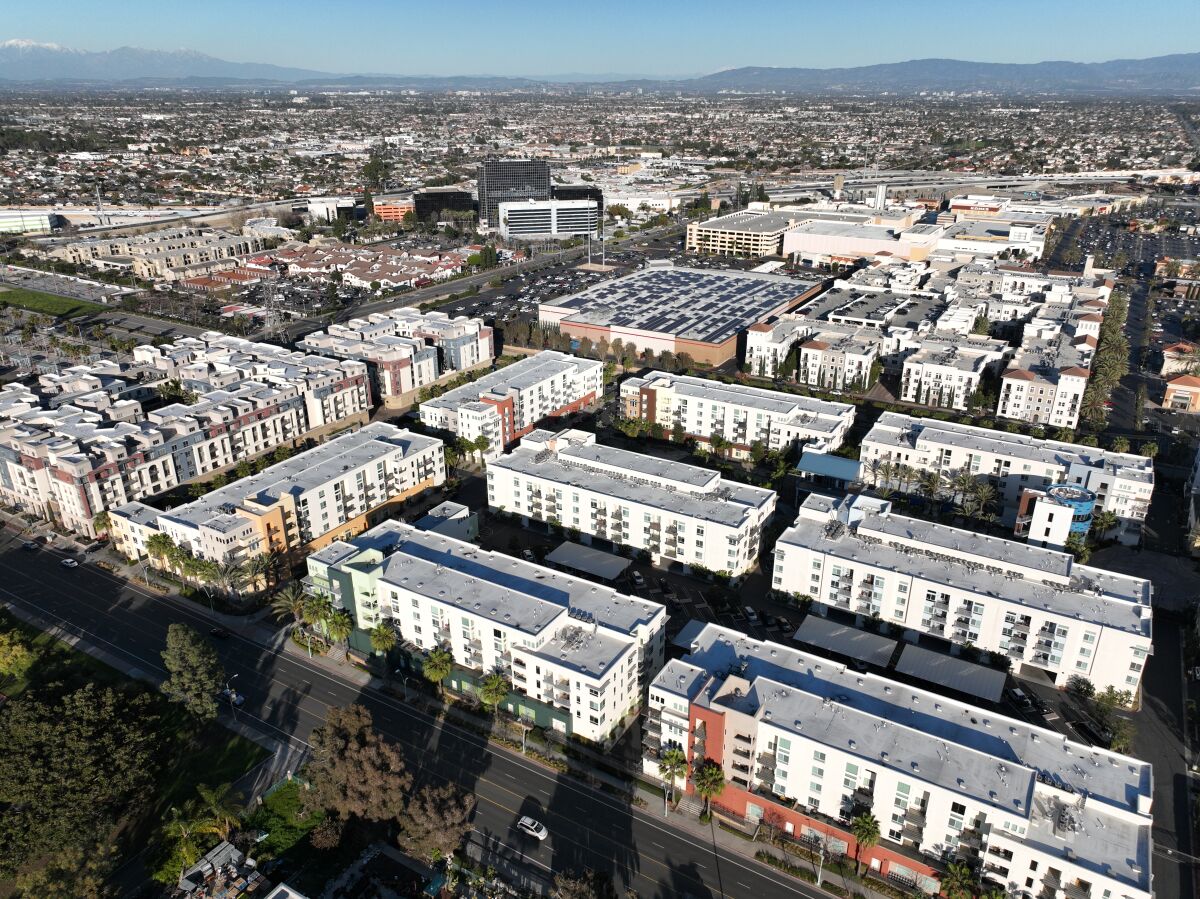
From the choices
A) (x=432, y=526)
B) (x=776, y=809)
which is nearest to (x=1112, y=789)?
(x=776, y=809)

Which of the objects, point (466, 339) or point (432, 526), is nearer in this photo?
point (432, 526)

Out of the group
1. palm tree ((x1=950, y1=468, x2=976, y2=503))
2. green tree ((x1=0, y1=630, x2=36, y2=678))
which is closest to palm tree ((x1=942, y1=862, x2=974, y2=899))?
palm tree ((x1=950, y1=468, x2=976, y2=503))

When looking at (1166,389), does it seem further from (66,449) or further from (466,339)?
(66,449)

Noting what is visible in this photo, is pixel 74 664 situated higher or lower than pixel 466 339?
lower

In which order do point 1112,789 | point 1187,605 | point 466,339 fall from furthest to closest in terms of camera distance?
1. point 466,339
2. point 1187,605
3. point 1112,789

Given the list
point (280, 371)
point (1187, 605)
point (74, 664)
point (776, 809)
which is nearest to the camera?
point (776, 809)

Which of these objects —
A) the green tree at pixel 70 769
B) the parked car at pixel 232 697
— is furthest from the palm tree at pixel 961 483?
the green tree at pixel 70 769

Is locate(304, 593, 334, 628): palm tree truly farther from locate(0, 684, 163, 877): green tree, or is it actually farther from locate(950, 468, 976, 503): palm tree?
locate(950, 468, 976, 503): palm tree

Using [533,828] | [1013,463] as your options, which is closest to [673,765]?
[533,828]
